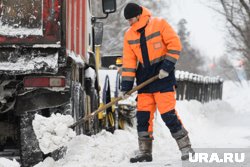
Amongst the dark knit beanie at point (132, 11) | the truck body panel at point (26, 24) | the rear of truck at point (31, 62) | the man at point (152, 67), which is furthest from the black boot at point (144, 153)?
the truck body panel at point (26, 24)

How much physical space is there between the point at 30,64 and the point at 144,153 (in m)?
1.61

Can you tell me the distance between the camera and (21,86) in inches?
205

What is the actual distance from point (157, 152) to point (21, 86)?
2.16 meters

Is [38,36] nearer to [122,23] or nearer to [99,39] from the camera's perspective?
[99,39]

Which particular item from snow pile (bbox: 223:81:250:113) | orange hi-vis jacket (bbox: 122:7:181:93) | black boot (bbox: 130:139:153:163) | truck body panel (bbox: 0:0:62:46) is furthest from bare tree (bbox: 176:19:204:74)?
truck body panel (bbox: 0:0:62:46)

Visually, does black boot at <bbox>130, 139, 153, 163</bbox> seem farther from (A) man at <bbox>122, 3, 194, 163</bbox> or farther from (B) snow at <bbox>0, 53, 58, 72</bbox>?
(B) snow at <bbox>0, 53, 58, 72</bbox>

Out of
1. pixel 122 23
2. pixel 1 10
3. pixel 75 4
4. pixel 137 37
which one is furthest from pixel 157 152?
pixel 122 23

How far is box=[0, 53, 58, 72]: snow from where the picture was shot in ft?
16.4

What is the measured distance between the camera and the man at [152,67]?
5.59 meters

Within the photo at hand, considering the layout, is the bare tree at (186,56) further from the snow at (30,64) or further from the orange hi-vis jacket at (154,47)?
the snow at (30,64)

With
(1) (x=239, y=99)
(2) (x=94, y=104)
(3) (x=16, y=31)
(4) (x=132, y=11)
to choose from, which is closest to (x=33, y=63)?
(3) (x=16, y=31)

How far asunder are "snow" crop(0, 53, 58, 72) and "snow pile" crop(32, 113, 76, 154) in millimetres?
471

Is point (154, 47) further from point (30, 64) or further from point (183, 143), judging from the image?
point (30, 64)

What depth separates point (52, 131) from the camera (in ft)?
17.1
